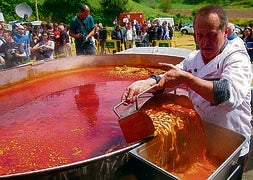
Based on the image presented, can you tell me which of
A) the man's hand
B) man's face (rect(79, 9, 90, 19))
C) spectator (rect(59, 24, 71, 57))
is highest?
man's face (rect(79, 9, 90, 19))

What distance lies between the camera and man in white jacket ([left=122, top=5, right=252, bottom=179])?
1624 millimetres

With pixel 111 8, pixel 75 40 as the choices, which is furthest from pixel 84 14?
pixel 111 8

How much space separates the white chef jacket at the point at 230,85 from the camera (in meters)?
1.67

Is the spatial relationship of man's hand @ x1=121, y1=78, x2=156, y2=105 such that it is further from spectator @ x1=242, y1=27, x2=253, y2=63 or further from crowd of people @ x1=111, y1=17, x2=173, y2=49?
crowd of people @ x1=111, y1=17, x2=173, y2=49

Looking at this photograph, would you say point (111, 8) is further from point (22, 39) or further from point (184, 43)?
point (22, 39)

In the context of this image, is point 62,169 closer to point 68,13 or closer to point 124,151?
point 124,151

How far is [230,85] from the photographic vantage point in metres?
1.62

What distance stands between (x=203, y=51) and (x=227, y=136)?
0.62 meters

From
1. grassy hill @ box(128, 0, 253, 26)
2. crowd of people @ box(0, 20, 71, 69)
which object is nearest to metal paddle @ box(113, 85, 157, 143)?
crowd of people @ box(0, 20, 71, 69)

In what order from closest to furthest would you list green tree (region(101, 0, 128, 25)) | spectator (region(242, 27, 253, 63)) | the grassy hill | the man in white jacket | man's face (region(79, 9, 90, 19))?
the man in white jacket
man's face (region(79, 9, 90, 19))
spectator (region(242, 27, 253, 63))
green tree (region(101, 0, 128, 25))
the grassy hill

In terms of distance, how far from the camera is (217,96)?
1.59 metres

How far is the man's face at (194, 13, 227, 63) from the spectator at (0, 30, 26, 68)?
6.98 meters

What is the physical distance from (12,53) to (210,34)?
23.6 feet

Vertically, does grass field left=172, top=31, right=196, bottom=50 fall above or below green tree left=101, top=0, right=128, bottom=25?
below
